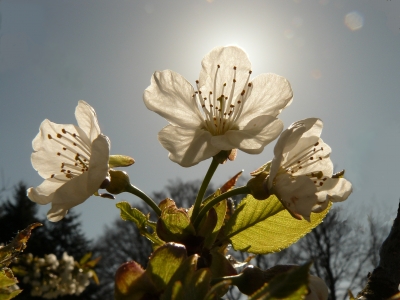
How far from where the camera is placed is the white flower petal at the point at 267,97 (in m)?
1.08

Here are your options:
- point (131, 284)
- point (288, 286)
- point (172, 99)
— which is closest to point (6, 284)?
point (131, 284)

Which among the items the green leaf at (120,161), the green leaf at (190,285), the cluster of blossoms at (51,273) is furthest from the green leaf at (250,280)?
the cluster of blossoms at (51,273)

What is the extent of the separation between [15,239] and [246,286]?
71 centimetres

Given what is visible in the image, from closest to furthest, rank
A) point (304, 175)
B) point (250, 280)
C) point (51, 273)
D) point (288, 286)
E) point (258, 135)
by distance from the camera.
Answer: point (288, 286) < point (250, 280) < point (304, 175) < point (258, 135) < point (51, 273)

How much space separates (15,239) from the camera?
3.66ft

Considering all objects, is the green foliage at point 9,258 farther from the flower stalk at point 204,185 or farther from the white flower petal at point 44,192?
the flower stalk at point 204,185

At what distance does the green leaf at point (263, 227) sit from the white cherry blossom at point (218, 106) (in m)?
0.17

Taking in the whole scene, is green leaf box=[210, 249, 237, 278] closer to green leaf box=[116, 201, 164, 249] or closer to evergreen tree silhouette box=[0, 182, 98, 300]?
green leaf box=[116, 201, 164, 249]

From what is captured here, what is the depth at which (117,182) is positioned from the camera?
1030 mm

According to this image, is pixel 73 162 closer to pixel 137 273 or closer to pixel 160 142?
pixel 160 142

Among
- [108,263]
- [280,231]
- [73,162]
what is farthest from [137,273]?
[108,263]

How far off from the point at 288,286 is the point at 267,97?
71 cm

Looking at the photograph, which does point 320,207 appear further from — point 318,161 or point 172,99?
point 172,99

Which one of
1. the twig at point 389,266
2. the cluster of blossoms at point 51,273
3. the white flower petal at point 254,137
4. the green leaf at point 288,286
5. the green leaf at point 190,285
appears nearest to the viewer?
the green leaf at point 288,286
